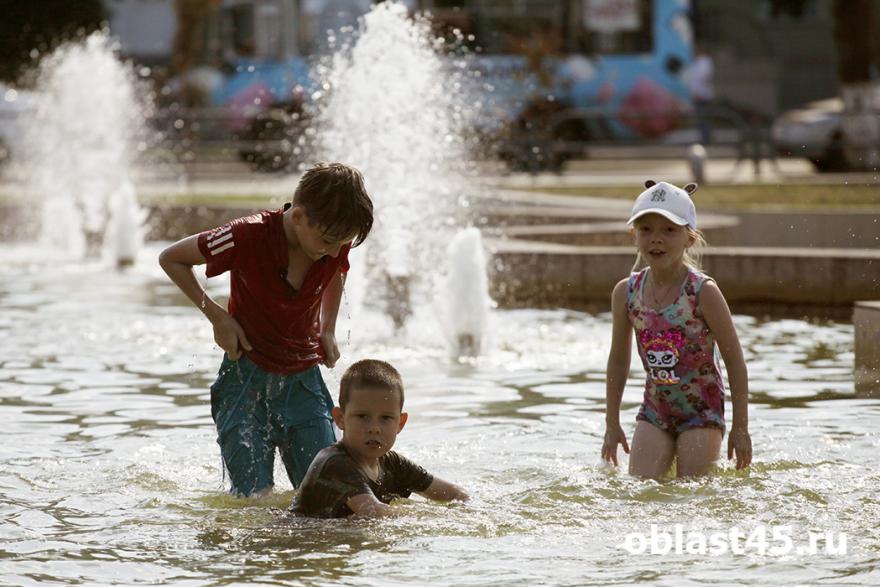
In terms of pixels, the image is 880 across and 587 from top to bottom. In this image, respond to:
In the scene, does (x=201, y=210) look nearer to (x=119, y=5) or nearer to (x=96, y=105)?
(x=96, y=105)

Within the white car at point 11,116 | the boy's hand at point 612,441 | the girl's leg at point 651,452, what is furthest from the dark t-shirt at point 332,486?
the white car at point 11,116

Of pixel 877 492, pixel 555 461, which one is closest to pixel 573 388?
pixel 555 461

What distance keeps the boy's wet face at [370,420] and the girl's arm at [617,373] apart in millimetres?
1018

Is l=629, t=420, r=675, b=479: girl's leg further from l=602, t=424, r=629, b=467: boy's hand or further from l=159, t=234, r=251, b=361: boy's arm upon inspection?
l=159, t=234, r=251, b=361: boy's arm

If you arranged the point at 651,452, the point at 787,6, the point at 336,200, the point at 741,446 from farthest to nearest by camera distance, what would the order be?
1. the point at 787,6
2. the point at 651,452
3. the point at 741,446
4. the point at 336,200

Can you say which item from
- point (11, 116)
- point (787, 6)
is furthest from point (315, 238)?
point (787, 6)

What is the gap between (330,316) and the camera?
5168 mm

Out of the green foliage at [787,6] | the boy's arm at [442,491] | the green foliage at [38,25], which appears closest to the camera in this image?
the boy's arm at [442,491]

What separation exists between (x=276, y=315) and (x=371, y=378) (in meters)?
0.41

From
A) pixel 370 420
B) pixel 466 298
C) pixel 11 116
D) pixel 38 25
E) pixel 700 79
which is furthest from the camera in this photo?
pixel 38 25

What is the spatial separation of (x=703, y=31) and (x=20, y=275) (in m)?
22.7

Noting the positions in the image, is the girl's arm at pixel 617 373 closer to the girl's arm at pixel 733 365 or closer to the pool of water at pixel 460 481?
the pool of water at pixel 460 481

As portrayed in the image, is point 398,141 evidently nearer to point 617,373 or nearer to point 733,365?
point 617,373

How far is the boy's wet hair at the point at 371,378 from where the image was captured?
4.77 meters
